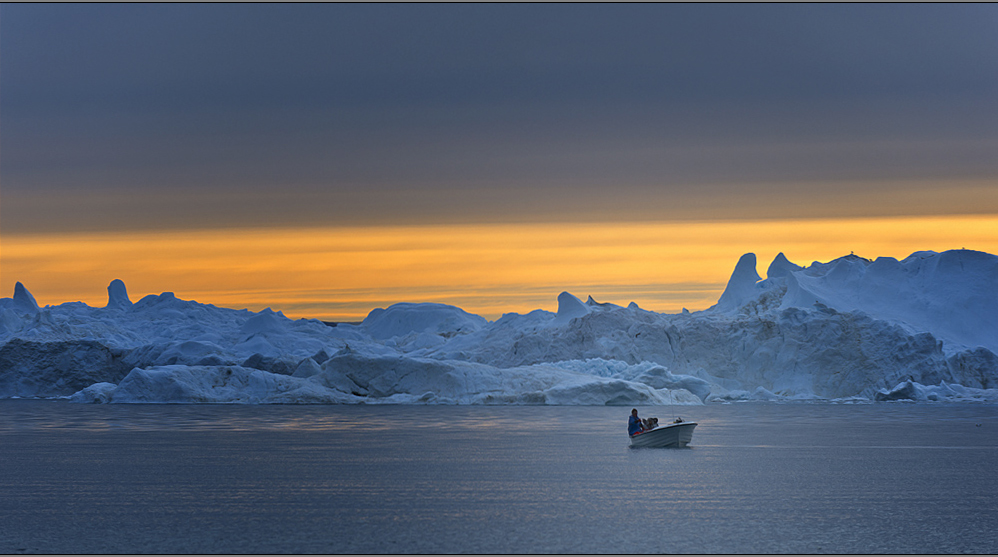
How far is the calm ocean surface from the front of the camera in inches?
596

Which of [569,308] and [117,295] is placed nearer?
[569,308]

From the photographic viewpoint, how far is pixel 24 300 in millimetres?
121500

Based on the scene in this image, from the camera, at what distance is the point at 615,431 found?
43.2 m

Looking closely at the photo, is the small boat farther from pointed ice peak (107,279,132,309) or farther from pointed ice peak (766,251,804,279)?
pointed ice peak (107,279,132,309)

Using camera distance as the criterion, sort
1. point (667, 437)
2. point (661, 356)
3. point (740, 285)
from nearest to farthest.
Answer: point (667, 437) < point (661, 356) < point (740, 285)

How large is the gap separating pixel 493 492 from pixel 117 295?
142 metres

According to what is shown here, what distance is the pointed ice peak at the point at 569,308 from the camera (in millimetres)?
92750

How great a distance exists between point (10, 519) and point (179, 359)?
264 feet

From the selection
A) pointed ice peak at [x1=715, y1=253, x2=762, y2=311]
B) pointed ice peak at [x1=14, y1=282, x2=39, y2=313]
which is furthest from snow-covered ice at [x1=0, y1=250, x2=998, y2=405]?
pointed ice peak at [x1=14, y1=282, x2=39, y2=313]

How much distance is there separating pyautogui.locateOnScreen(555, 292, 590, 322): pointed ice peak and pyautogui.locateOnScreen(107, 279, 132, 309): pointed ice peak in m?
81.9

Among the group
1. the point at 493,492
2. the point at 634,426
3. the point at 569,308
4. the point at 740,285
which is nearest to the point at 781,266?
the point at 740,285

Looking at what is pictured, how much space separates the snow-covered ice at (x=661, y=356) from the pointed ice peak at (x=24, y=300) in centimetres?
989

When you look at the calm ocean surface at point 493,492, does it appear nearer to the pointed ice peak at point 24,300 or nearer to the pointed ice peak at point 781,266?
the pointed ice peak at point 781,266

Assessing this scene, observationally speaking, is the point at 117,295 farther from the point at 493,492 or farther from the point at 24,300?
the point at 493,492
